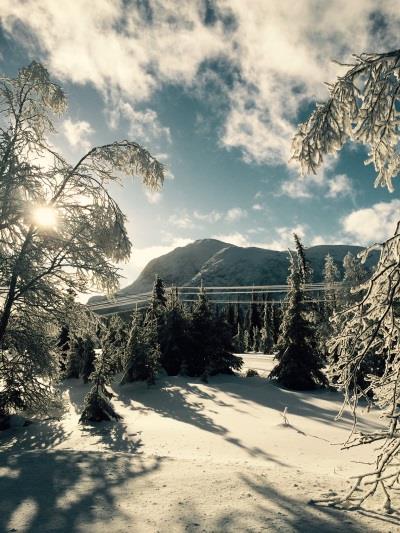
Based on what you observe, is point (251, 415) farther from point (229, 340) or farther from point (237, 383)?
point (229, 340)

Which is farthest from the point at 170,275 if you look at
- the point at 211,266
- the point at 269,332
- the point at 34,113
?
the point at 34,113

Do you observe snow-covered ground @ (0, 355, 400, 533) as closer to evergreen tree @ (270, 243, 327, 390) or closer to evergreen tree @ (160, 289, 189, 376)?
evergreen tree @ (270, 243, 327, 390)

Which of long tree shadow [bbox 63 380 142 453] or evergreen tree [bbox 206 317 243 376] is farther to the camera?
evergreen tree [bbox 206 317 243 376]

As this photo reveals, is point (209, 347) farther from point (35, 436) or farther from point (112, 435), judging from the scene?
point (35, 436)

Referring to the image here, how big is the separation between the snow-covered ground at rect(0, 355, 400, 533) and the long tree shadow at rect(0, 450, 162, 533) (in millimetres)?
15

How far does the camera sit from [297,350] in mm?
19484

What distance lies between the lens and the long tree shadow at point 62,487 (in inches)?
168

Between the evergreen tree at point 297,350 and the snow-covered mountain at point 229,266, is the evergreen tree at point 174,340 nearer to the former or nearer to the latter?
the evergreen tree at point 297,350

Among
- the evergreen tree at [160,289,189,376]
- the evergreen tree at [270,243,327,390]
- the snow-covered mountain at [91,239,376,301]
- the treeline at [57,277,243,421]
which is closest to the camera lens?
the evergreen tree at [270,243,327,390]

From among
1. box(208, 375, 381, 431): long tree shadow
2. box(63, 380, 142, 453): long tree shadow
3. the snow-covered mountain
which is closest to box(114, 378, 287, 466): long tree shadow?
box(208, 375, 381, 431): long tree shadow

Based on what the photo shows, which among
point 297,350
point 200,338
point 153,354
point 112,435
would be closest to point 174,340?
point 200,338

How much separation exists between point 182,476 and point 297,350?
14551 mm

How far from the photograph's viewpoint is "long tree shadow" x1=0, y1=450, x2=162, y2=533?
427 cm

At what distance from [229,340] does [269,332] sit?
1107 inches
